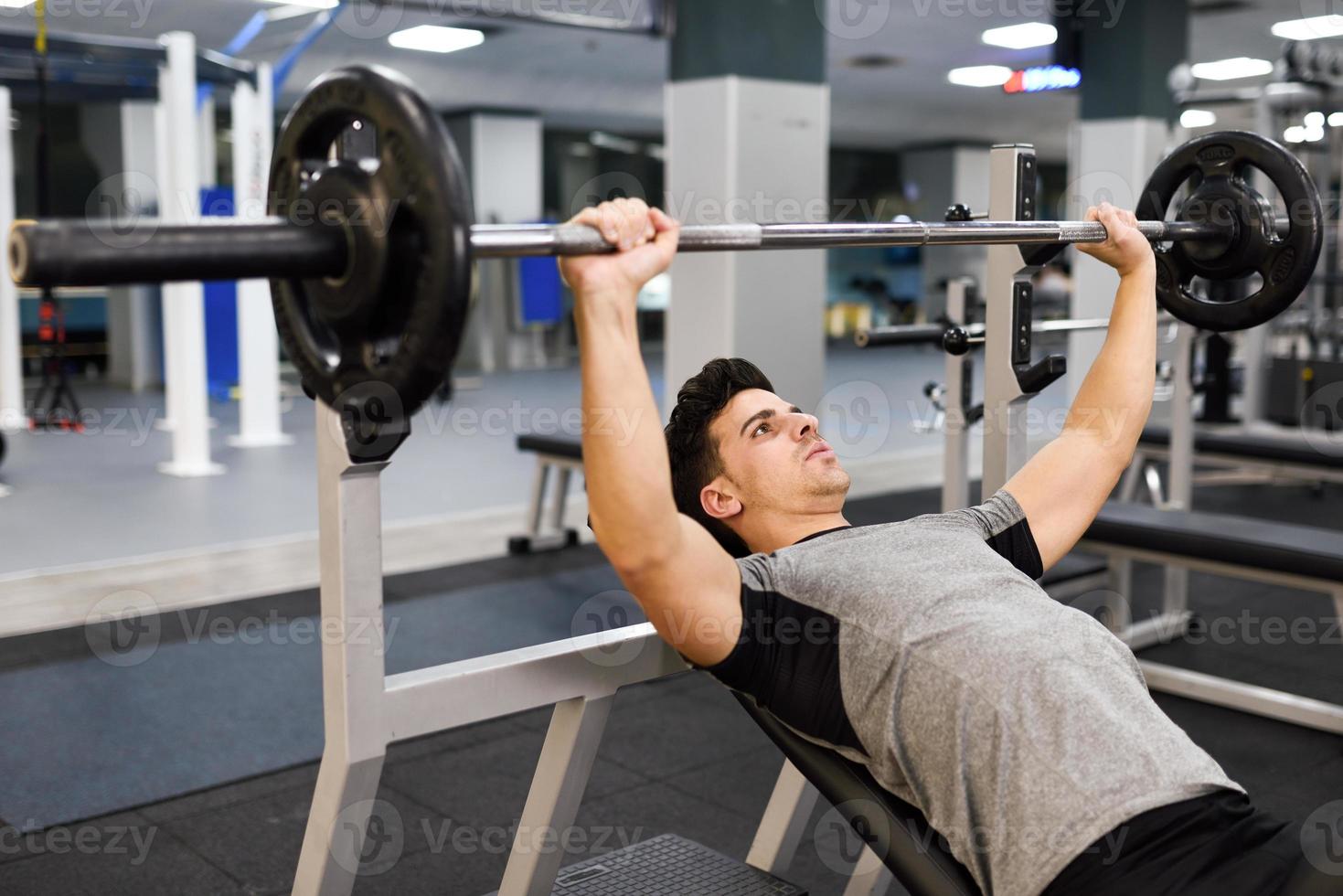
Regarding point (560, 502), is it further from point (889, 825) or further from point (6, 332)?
point (6, 332)

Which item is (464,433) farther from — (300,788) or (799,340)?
(300,788)

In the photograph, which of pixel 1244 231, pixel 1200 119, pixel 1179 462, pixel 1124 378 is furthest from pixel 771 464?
pixel 1200 119

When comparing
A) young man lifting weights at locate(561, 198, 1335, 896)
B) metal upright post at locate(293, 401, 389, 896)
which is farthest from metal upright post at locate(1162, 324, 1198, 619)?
metal upright post at locate(293, 401, 389, 896)

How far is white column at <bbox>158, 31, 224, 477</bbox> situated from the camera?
5.57 m

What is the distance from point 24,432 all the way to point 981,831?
23.6 ft

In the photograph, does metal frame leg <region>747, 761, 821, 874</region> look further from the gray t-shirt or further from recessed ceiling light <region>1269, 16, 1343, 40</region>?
recessed ceiling light <region>1269, 16, 1343, 40</region>

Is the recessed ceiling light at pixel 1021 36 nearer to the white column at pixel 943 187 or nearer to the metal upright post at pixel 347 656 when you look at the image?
the white column at pixel 943 187

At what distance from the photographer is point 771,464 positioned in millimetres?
1509

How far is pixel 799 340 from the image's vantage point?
15.4 ft

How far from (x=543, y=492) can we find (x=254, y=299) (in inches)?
A: 103

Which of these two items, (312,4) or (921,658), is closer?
(921,658)

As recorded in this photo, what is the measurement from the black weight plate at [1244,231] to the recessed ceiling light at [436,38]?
6756mm

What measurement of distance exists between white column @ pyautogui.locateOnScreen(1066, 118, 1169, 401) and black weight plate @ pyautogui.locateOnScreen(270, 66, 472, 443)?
18.7 feet

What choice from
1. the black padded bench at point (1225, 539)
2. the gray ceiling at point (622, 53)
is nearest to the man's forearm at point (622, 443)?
the black padded bench at point (1225, 539)
